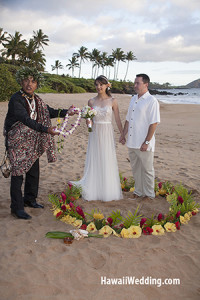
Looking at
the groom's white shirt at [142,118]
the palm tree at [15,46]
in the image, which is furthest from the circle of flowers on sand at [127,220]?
the palm tree at [15,46]

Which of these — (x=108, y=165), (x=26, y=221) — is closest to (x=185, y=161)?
(x=108, y=165)

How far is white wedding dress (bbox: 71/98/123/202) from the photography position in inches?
200

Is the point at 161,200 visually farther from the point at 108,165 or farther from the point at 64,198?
the point at 64,198

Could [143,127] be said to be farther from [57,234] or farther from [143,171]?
[57,234]

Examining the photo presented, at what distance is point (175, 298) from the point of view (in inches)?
113

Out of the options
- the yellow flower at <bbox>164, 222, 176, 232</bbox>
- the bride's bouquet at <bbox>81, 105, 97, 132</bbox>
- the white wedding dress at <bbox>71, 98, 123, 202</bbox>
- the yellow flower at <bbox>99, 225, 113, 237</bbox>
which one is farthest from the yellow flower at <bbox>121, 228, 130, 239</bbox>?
the bride's bouquet at <bbox>81, 105, 97, 132</bbox>

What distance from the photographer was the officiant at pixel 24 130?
164 inches

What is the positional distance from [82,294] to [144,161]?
2675 millimetres

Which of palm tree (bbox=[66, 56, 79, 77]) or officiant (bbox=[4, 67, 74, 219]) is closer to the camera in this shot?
officiant (bbox=[4, 67, 74, 219])

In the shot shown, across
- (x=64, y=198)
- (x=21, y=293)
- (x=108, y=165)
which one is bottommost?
(x=21, y=293)

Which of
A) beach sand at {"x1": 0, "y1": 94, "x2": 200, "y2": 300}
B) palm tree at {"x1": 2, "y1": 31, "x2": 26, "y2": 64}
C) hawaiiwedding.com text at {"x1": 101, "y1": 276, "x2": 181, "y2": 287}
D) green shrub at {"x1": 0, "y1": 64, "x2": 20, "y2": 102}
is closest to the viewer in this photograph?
beach sand at {"x1": 0, "y1": 94, "x2": 200, "y2": 300}

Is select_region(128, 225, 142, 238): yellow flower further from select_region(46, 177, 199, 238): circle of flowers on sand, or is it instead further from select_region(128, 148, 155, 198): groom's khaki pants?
select_region(128, 148, 155, 198): groom's khaki pants

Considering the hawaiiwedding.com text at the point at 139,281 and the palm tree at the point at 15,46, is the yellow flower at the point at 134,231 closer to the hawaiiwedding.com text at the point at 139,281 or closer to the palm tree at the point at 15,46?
the hawaiiwedding.com text at the point at 139,281

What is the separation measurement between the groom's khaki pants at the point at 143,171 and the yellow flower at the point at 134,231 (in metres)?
1.35
